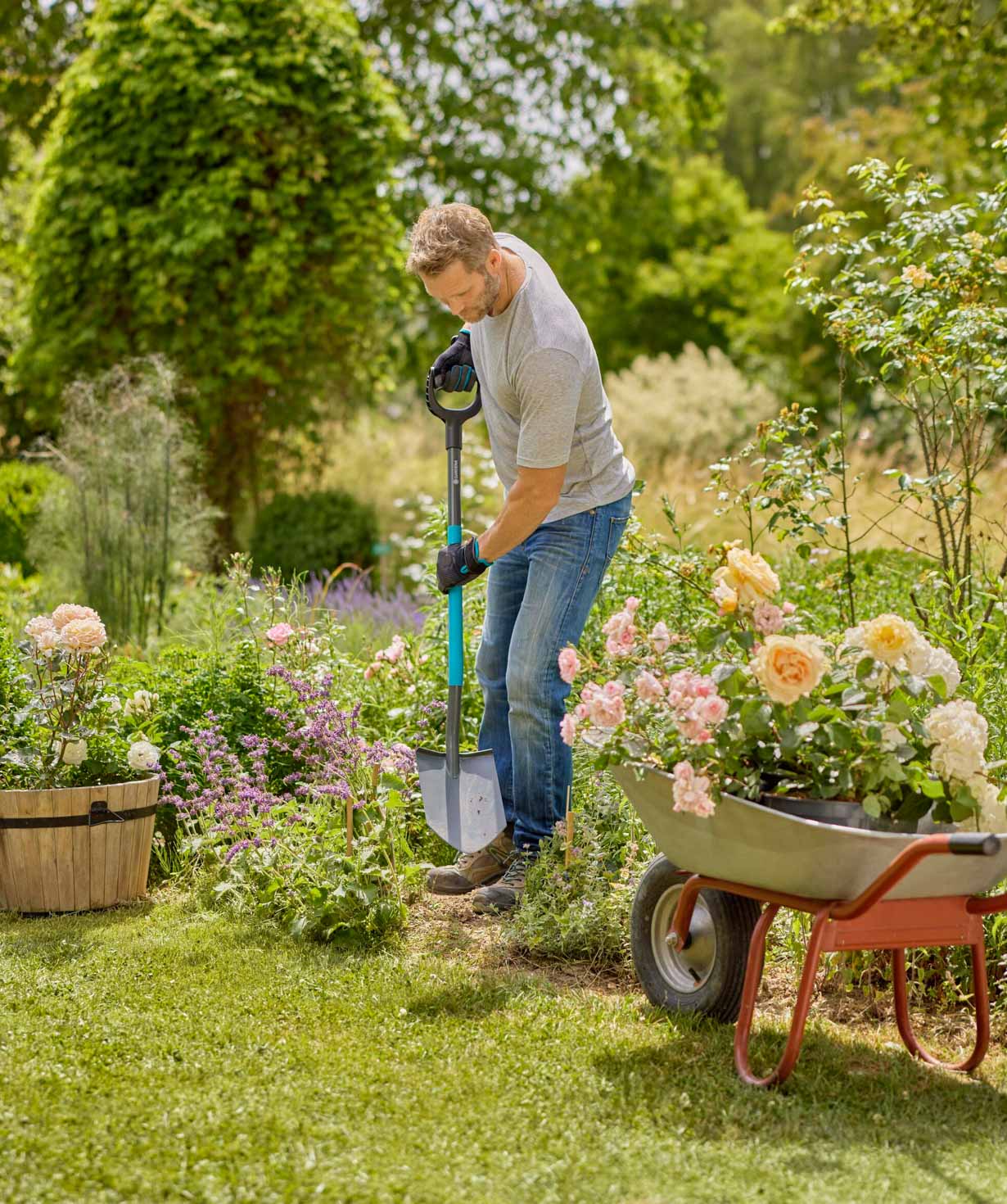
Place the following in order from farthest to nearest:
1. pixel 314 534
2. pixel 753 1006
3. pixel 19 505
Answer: pixel 314 534 → pixel 19 505 → pixel 753 1006

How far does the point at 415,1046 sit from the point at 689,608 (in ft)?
6.95

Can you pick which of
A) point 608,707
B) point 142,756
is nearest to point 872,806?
point 608,707

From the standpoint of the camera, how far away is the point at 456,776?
11.3 feet

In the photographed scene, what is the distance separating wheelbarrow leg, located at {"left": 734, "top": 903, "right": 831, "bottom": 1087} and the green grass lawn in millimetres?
37

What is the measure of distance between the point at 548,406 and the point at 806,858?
126 centimetres

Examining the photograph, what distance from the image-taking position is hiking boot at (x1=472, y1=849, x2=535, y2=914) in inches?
132

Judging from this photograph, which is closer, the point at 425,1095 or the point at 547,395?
the point at 425,1095

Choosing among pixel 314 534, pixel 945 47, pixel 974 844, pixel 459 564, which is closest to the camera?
pixel 974 844

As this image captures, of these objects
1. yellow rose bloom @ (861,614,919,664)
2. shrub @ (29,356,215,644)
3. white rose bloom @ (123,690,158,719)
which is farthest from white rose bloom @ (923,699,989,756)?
shrub @ (29,356,215,644)

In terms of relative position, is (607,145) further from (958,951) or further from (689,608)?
(958,951)

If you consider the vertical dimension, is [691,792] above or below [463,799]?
above

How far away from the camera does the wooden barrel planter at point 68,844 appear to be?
133 inches

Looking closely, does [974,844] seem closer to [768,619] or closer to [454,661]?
[768,619]

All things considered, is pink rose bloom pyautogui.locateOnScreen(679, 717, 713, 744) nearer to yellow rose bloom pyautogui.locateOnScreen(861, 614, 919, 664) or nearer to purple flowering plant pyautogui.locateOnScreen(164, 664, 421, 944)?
yellow rose bloom pyautogui.locateOnScreen(861, 614, 919, 664)
